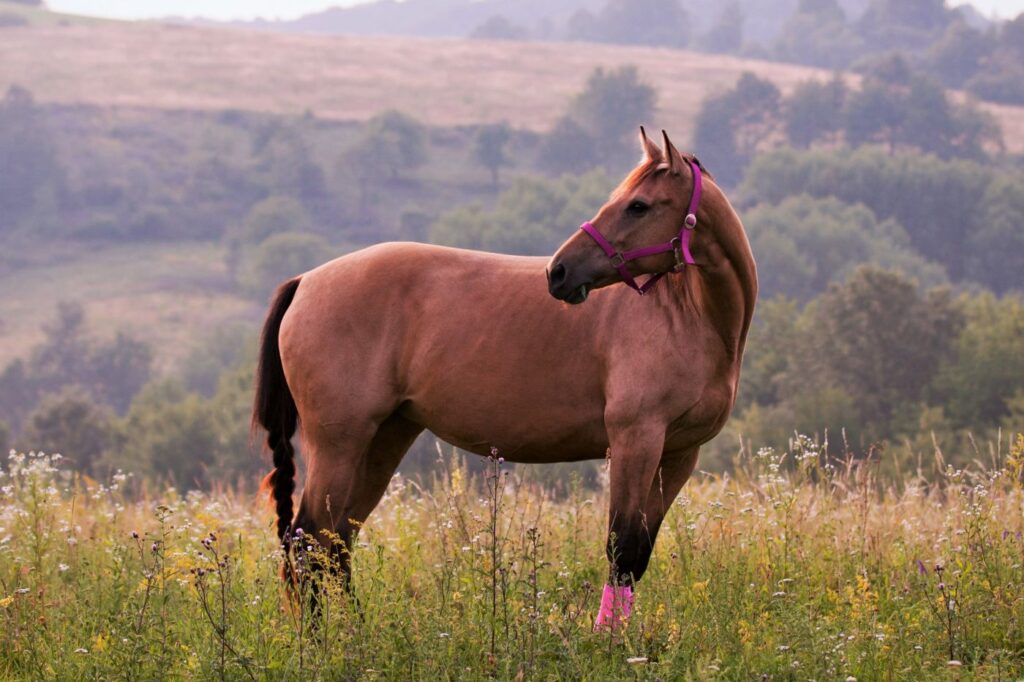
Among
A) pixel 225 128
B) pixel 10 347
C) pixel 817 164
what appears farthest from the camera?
pixel 225 128

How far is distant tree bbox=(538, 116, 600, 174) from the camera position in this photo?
13825cm

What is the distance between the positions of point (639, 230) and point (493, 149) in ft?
423

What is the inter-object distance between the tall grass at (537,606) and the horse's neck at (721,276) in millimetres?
1014

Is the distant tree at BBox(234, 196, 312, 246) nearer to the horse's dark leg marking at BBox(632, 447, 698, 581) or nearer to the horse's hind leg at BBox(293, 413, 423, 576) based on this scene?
the horse's hind leg at BBox(293, 413, 423, 576)

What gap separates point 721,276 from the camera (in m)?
5.48

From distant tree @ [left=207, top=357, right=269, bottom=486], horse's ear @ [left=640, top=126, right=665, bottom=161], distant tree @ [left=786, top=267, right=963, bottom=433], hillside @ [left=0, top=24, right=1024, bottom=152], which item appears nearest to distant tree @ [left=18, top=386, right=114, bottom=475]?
distant tree @ [left=207, top=357, right=269, bottom=486]

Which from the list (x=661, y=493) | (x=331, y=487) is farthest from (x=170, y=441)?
(x=661, y=493)

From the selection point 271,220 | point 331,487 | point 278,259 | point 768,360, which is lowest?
point 278,259

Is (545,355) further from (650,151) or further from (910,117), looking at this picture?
(910,117)

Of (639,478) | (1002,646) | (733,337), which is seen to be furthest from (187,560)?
(1002,646)

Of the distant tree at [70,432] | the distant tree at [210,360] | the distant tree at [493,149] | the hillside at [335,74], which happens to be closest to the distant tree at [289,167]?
the hillside at [335,74]

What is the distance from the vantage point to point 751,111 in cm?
13712

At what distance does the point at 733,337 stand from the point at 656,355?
40 centimetres

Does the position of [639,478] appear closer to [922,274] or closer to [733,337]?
[733,337]
